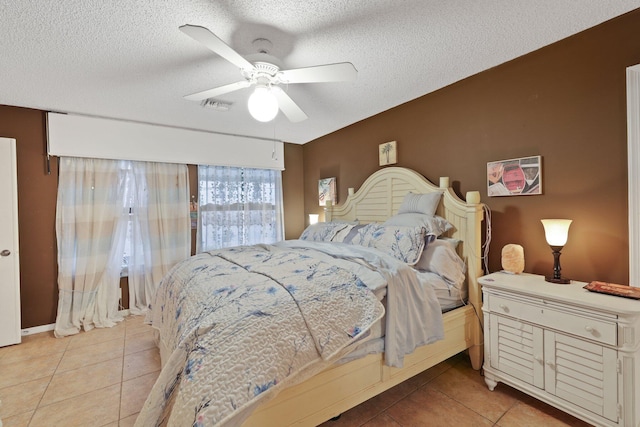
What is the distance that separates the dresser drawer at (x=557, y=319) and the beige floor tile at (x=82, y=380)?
277 cm

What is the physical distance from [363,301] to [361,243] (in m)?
1.04

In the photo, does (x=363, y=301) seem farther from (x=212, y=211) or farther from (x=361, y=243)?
(x=212, y=211)

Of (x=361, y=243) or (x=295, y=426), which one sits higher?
(x=361, y=243)

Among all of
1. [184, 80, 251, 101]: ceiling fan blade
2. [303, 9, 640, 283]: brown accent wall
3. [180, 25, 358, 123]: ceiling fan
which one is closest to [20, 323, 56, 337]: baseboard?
[184, 80, 251, 101]: ceiling fan blade

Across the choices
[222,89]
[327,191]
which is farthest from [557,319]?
[327,191]

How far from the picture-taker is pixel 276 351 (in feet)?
4.03

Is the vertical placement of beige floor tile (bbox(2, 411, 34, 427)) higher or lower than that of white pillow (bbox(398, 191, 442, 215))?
lower

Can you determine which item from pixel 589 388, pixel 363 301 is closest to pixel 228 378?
pixel 363 301

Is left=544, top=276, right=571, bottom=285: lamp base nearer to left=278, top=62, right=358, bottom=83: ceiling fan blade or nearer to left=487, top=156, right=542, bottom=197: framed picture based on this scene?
left=487, top=156, right=542, bottom=197: framed picture

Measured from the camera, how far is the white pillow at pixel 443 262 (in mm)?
2105

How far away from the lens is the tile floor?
1.70 m

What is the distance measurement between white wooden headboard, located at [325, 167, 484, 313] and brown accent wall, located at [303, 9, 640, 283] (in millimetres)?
188

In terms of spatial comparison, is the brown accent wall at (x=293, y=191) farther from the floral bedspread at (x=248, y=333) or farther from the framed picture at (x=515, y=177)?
the framed picture at (x=515, y=177)

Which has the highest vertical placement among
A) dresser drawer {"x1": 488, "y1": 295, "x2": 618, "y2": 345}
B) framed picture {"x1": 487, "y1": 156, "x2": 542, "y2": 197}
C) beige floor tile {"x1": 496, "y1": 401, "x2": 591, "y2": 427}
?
framed picture {"x1": 487, "y1": 156, "x2": 542, "y2": 197}
